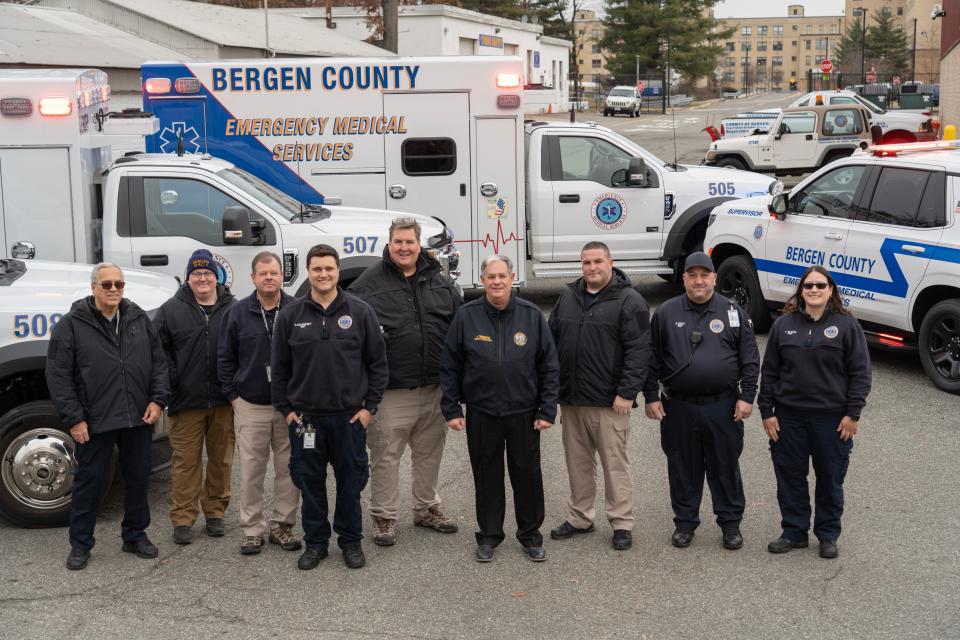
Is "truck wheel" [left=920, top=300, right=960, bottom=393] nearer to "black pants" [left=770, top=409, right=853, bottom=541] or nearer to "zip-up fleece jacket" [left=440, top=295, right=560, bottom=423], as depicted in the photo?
"black pants" [left=770, top=409, right=853, bottom=541]

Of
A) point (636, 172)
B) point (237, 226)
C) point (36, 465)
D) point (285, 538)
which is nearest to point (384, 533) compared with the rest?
point (285, 538)

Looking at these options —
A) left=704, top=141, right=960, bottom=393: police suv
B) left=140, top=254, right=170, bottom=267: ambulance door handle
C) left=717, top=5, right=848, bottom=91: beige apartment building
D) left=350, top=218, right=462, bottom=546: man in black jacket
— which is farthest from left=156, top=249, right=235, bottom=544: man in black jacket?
left=717, top=5, right=848, bottom=91: beige apartment building

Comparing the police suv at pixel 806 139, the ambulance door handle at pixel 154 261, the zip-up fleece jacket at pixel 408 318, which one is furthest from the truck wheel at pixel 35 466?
the police suv at pixel 806 139

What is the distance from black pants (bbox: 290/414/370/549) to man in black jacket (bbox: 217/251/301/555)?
215mm

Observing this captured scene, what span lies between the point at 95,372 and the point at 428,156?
641 centimetres

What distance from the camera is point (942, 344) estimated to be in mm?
9398

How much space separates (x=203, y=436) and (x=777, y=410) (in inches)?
128

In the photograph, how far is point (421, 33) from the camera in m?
47.0

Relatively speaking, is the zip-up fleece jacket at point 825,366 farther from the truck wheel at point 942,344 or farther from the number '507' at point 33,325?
the number '507' at point 33,325

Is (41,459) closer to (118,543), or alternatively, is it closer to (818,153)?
(118,543)

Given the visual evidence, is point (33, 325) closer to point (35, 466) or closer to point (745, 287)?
point (35, 466)

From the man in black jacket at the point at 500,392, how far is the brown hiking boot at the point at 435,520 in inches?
16.2

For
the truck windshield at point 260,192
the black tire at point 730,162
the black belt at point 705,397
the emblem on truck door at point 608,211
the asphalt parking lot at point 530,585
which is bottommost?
the asphalt parking lot at point 530,585

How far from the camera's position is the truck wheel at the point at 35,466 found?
6.51 m
